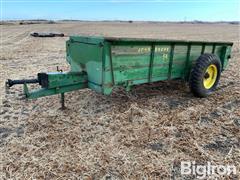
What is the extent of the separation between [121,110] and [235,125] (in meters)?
1.96

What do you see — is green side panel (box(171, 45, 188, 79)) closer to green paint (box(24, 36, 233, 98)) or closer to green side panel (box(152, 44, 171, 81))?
green paint (box(24, 36, 233, 98))

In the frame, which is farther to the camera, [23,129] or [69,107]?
[69,107]

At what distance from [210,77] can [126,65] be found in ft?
7.88

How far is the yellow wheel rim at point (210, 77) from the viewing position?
572 cm

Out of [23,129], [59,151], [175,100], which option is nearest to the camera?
[59,151]

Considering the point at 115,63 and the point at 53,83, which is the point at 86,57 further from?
the point at 53,83

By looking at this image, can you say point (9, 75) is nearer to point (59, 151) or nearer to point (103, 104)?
point (103, 104)

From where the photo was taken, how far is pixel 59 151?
140 inches

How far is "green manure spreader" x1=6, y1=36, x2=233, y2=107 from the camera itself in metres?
4.07

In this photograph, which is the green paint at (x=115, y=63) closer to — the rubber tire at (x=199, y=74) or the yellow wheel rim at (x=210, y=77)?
the rubber tire at (x=199, y=74)

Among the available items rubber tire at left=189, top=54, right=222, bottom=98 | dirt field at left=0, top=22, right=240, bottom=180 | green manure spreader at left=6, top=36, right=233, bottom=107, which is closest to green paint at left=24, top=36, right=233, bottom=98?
green manure spreader at left=6, top=36, right=233, bottom=107

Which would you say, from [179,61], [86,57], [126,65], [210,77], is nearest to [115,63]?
[126,65]

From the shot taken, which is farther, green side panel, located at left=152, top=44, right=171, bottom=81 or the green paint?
green side panel, located at left=152, top=44, right=171, bottom=81

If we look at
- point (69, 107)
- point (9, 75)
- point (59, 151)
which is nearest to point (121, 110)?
point (69, 107)
